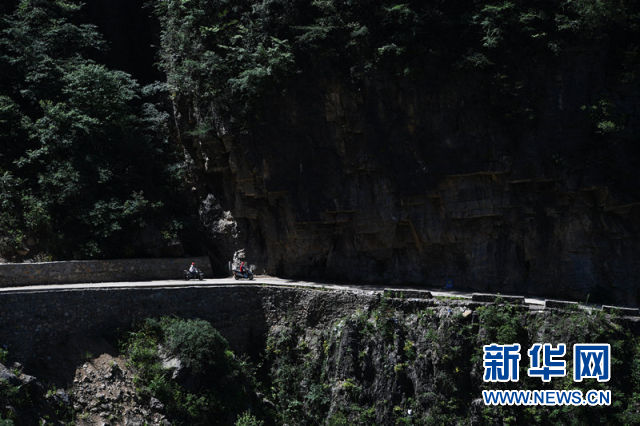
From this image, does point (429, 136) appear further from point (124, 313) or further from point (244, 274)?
point (124, 313)

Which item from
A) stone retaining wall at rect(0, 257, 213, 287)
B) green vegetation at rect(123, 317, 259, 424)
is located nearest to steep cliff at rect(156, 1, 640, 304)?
stone retaining wall at rect(0, 257, 213, 287)

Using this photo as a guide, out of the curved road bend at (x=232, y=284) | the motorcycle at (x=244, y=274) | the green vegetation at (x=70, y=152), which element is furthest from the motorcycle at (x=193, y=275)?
the green vegetation at (x=70, y=152)

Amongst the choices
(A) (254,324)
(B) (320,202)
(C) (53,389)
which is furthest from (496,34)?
(C) (53,389)

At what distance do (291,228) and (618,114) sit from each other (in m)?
12.0

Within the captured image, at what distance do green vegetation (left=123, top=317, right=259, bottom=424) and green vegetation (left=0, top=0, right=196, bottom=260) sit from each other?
4640 mm

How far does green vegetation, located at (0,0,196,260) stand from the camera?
87.4 ft

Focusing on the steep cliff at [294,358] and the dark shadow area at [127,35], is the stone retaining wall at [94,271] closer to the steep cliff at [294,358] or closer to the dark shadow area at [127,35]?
the steep cliff at [294,358]

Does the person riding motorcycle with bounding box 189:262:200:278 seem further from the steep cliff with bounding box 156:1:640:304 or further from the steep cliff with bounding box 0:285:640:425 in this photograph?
the steep cliff with bounding box 156:1:640:304

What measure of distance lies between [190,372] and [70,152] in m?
9.88

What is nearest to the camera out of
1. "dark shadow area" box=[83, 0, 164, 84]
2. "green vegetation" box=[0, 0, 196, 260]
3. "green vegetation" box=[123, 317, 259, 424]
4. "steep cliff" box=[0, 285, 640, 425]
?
"steep cliff" box=[0, 285, 640, 425]

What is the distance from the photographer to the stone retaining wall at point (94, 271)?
79.7ft

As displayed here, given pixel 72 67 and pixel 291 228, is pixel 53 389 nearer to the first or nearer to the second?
pixel 291 228

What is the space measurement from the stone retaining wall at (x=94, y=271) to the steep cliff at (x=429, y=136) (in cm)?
336

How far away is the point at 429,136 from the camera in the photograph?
26.7m
